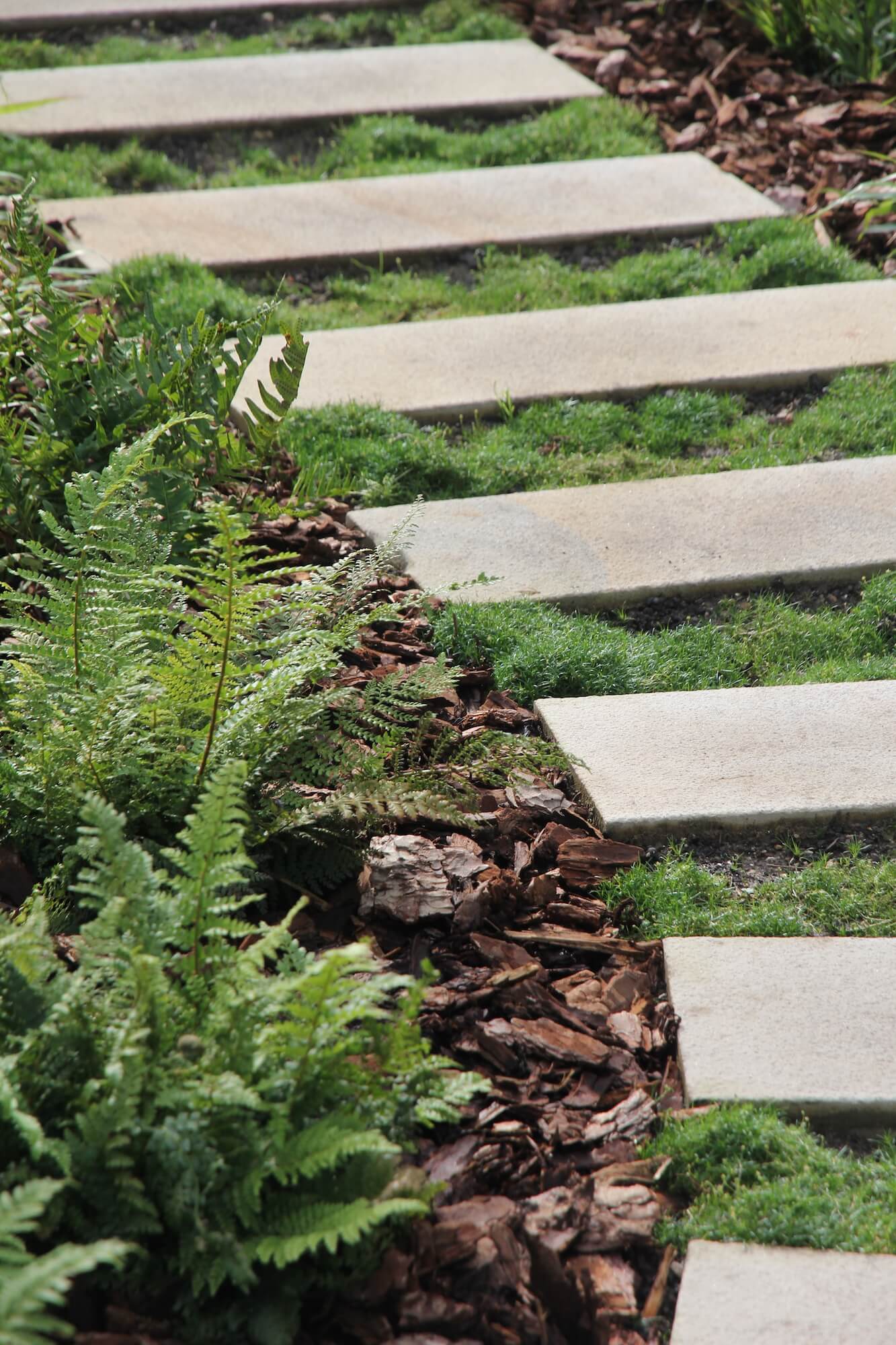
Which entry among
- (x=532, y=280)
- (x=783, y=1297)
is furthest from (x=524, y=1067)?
(x=532, y=280)

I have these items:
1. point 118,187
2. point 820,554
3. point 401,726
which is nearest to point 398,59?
point 118,187

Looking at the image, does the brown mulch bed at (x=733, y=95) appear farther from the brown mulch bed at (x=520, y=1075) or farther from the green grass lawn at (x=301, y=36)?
the brown mulch bed at (x=520, y=1075)

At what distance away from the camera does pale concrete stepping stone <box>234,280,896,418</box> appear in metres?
4.42

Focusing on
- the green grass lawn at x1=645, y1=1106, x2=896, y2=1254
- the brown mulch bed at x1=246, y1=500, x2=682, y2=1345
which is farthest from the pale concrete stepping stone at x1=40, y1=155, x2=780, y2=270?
the green grass lawn at x1=645, y1=1106, x2=896, y2=1254

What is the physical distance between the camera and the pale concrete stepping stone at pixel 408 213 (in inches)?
206

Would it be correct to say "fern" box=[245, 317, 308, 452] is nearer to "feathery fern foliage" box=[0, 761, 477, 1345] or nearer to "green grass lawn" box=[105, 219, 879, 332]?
"feathery fern foliage" box=[0, 761, 477, 1345]

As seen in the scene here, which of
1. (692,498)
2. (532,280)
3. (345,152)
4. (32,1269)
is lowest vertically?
(692,498)

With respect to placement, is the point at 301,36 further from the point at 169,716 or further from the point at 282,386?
the point at 169,716

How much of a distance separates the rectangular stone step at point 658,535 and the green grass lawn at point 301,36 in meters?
4.22

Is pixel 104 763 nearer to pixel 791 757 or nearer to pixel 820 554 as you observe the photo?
pixel 791 757

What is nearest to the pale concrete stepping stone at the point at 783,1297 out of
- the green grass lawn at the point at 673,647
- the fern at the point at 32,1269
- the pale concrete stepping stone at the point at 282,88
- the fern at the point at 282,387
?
the fern at the point at 32,1269

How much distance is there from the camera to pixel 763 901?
108 inches

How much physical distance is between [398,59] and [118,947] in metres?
6.01

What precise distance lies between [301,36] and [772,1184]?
6698 mm
